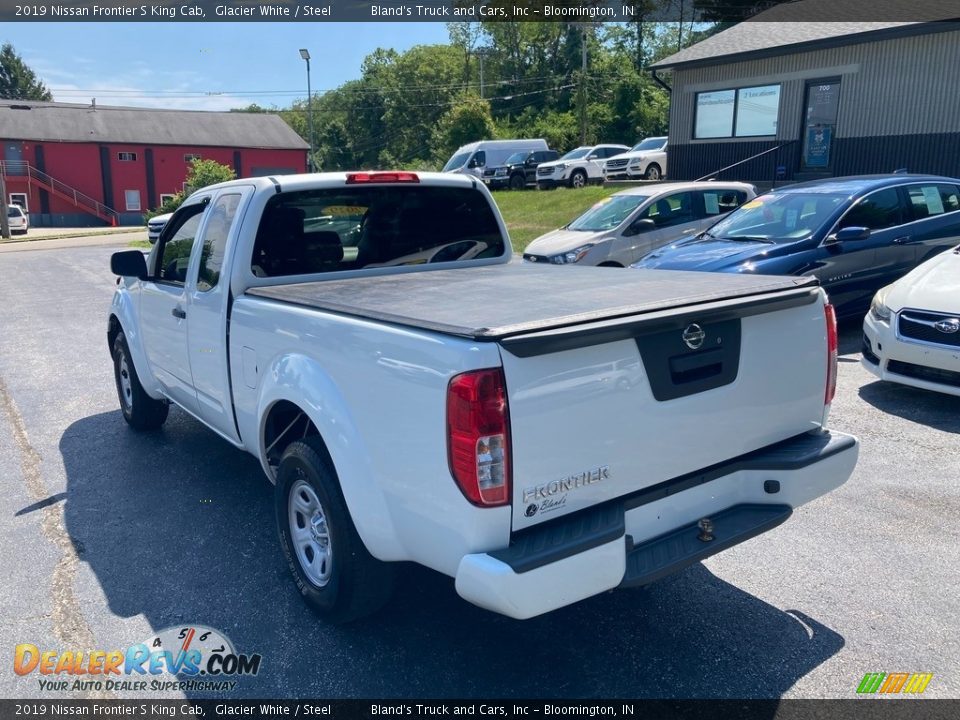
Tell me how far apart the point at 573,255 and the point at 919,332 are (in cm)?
585

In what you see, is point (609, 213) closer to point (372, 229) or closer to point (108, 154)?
point (372, 229)

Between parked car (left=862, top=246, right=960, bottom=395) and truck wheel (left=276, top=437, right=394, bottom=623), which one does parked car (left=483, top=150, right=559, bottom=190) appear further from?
truck wheel (left=276, top=437, right=394, bottom=623)

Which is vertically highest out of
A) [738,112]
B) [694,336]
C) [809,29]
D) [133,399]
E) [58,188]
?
[809,29]

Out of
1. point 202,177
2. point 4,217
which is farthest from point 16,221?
point 202,177

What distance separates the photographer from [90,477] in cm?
545

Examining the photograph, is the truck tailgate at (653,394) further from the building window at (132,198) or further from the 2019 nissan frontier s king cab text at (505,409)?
the building window at (132,198)

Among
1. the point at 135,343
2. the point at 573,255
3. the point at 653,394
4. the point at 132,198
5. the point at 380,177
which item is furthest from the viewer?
the point at 132,198

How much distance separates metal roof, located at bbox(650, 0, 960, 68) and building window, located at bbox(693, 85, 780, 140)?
961 millimetres

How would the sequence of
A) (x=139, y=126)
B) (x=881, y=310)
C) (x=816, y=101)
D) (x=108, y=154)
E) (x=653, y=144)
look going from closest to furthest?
1. (x=881, y=310)
2. (x=816, y=101)
3. (x=653, y=144)
4. (x=108, y=154)
5. (x=139, y=126)

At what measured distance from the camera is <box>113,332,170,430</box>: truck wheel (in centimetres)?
613

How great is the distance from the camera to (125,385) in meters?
6.46

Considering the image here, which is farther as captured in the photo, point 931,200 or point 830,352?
point 931,200

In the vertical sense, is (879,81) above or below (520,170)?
above

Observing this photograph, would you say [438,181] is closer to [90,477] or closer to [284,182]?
[284,182]
